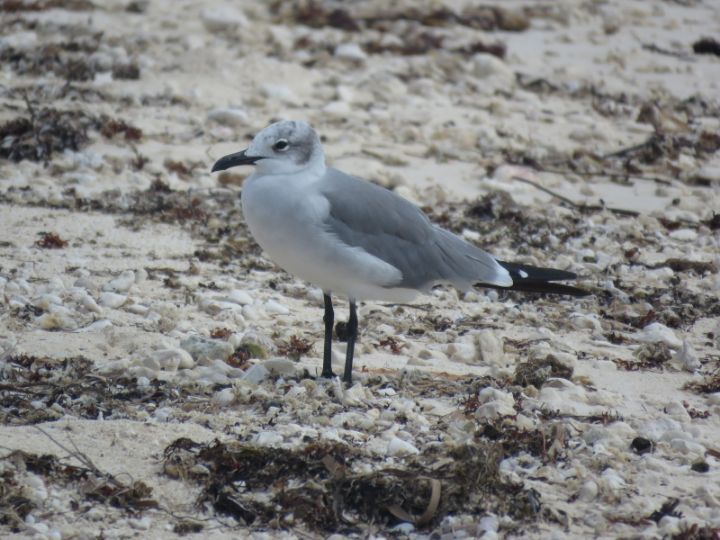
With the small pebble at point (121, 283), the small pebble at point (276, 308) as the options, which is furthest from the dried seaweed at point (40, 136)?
the small pebble at point (276, 308)

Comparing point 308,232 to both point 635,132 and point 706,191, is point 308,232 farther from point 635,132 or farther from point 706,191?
point 635,132

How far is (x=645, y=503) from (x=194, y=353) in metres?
2.01

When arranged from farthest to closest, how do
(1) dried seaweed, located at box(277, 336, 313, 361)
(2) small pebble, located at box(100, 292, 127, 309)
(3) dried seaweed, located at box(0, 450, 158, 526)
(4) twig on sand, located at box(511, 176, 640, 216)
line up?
1. (4) twig on sand, located at box(511, 176, 640, 216)
2. (2) small pebble, located at box(100, 292, 127, 309)
3. (1) dried seaweed, located at box(277, 336, 313, 361)
4. (3) dried seaweed, located at box(0, 450, 158, 526)

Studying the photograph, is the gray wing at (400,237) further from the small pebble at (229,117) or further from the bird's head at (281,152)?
the small pebble at (229,117)

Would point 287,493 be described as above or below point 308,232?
below

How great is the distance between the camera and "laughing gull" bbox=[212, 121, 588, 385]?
16.2ft

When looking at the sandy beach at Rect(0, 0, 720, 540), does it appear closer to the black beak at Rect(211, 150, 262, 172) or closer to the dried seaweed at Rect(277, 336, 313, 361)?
the dried seaweed at Rect(277, 336, 313, 361)

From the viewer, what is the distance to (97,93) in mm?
8727

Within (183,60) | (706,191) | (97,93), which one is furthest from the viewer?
(183,60)

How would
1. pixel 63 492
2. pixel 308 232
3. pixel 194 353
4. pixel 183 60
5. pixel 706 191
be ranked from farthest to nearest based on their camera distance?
pixel 183 60 < pixel 706 191 < pixel 194 353 < pixel 308 232 < pixel 63 492

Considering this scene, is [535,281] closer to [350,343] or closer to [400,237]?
[400,237]

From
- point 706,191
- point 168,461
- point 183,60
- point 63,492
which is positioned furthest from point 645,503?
point 183,60

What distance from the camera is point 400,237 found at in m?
5.31

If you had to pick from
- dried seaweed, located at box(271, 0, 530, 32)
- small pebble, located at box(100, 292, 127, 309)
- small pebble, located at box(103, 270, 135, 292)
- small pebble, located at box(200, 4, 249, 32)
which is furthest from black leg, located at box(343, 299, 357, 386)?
dried seaweed, located at box(271, 0, 530, 32)
